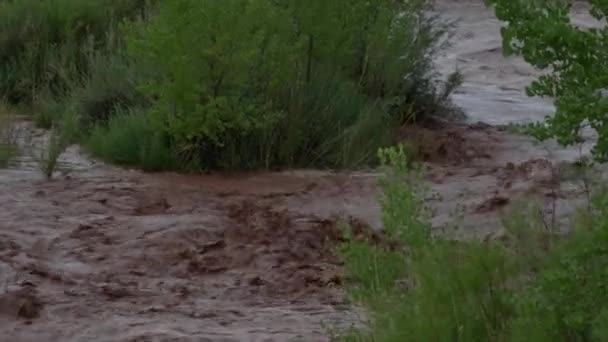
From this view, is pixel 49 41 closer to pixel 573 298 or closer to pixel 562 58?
pixel 562 58

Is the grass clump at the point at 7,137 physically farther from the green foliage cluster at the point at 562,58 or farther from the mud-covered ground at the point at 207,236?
the green foliage cluster at the point at 562,58

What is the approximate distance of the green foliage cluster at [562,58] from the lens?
13.8ft

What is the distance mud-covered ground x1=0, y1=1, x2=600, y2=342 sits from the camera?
6.55m

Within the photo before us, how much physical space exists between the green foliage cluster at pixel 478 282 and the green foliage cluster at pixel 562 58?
0.90ft

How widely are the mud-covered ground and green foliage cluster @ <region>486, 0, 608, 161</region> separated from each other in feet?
3.63

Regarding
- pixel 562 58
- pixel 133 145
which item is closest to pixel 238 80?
pixel 133 145

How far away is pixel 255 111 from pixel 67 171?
4.61ft

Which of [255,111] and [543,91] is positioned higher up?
[543,91]

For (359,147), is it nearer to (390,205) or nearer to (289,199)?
(289,199)

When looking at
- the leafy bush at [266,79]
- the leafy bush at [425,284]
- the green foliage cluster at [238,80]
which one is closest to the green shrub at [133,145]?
the green foliage cluster at [238,80]

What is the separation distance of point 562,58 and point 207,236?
174 inches

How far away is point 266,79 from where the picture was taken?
36.2 feet

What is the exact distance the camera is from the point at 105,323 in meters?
6.51

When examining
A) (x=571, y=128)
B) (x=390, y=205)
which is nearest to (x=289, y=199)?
(x=390, y=205)
